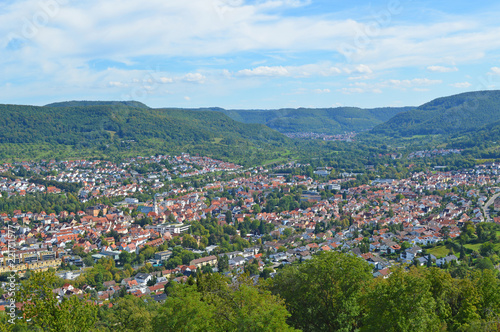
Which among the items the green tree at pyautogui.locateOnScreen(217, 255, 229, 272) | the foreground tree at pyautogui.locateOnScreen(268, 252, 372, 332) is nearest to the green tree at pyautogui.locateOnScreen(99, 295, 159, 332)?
the foreground tree at pyautogui.locateOnScreen(268, 252, 372, 332)

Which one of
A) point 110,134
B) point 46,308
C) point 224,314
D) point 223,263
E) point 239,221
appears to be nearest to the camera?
point 46,308

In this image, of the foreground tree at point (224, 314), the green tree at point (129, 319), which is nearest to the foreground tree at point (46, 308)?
the foreground tree at point (224, 314)

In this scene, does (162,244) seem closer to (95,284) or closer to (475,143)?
(95,284)

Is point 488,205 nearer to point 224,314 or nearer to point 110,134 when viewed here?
point 224,314

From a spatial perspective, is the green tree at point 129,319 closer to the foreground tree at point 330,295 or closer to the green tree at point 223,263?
the foreground tree at point 330,295

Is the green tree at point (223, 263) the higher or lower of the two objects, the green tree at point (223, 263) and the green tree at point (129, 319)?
the lower

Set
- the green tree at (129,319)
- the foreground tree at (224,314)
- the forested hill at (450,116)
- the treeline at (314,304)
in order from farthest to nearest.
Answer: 1. the forested hill at (450,116)
2. the green tree at (129,319)
3. the foreground tree at (224,314)
4. the treeline at (314,304)

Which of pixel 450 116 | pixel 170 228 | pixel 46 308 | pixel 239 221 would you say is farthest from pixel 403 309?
pixel 450 116
